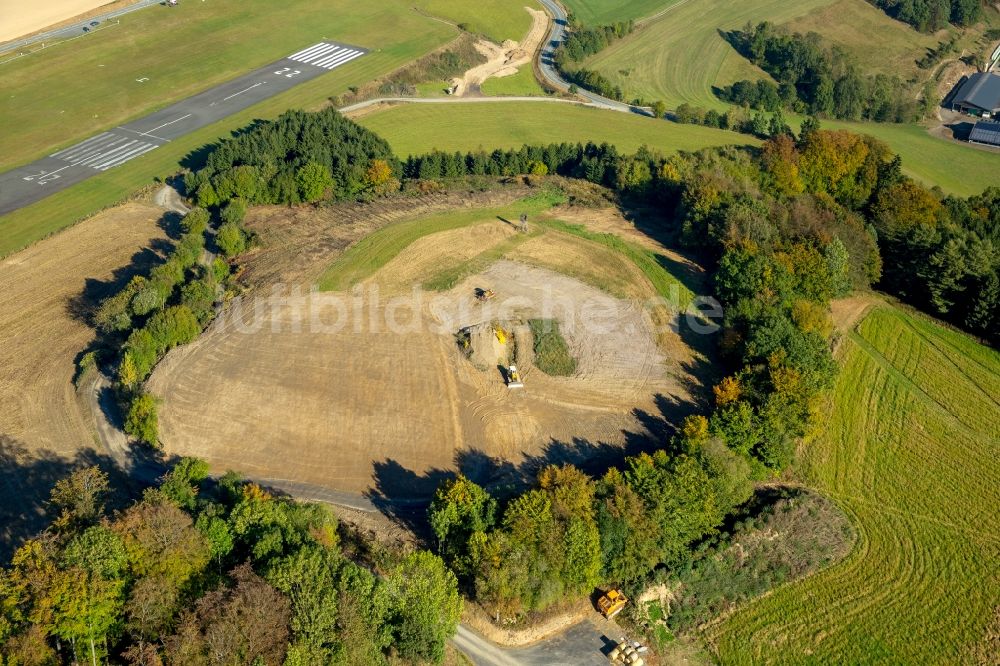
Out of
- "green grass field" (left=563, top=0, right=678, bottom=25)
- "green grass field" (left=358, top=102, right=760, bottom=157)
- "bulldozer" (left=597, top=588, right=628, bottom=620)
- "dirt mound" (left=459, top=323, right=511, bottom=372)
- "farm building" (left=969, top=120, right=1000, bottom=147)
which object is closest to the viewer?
"bulldozer" (left=597, top=588, right=628, bottom=620)

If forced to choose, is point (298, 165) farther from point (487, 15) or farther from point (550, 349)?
point (487, 15)

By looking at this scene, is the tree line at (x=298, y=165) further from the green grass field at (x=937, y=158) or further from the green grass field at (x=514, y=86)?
the green grass field at (x=937, y=158)

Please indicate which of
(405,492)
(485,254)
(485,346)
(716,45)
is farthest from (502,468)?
(716,45)

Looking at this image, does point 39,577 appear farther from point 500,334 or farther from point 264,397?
point 500,334

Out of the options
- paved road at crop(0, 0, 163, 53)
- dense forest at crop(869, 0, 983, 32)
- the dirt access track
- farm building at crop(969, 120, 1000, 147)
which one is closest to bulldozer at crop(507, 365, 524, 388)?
the dirt access track

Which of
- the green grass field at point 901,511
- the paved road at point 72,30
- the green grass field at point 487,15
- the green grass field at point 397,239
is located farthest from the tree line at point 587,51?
the paved road at point 72,30

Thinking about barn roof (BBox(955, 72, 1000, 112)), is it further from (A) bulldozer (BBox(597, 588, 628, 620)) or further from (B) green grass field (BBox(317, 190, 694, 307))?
(A) bulldozer (BBox(597, 588, 628, 620))

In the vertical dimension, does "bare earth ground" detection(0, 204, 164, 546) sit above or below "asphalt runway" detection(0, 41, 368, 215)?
below
